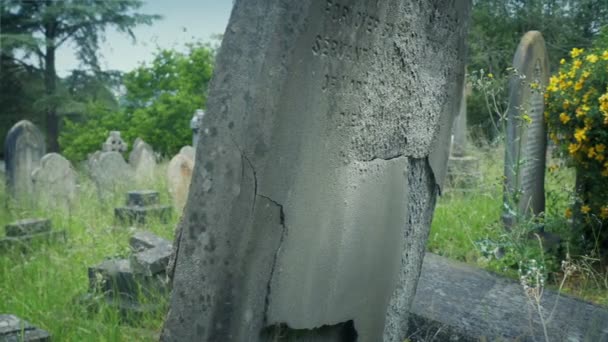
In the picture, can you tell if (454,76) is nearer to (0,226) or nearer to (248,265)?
(248,265)

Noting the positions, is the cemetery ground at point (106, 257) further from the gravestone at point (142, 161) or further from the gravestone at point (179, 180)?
the gravestone at point (142, 161)

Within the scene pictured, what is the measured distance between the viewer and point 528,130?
5594 mm

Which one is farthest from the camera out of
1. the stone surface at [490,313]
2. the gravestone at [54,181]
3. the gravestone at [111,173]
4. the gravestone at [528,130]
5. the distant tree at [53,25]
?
the distant tree at [53,25]

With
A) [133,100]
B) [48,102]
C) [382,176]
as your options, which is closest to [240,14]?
[382,176]

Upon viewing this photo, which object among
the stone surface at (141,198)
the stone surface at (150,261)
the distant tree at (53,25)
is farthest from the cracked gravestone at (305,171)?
the distant tree at (53,25)

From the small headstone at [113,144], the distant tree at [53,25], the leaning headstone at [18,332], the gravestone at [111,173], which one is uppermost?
the distant tree at [53,25]

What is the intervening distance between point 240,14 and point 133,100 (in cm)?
2836

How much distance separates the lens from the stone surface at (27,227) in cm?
571

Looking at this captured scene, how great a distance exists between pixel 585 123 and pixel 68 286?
12.3ft

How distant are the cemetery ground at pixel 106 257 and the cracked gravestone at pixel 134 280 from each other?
11cm

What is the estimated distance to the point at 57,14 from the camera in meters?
23.9

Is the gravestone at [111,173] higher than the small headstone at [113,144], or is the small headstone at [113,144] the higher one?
the small headstone at [113,144]

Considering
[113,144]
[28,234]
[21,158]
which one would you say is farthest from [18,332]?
[113,144]

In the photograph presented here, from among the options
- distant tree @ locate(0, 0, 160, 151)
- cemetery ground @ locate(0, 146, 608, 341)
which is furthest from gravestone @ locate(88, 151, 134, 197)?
distant tree @ locate(0, 0, 160, 151)
